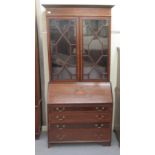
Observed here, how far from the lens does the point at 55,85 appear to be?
324cm

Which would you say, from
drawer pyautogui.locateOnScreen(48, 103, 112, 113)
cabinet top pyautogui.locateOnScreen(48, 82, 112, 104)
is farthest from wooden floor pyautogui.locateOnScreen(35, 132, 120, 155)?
cabinet top pyautogui.locateOnScreen(48, 82, 112, 104)

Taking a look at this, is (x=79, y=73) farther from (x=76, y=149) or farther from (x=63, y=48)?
(x=76, y=149)

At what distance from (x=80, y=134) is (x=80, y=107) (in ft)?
1.33

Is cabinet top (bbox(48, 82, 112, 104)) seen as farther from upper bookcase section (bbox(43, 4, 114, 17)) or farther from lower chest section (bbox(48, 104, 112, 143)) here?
upper bookcase section (bbox(43, 4, 114, 17))

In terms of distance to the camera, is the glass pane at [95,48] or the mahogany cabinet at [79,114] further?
the glass pane at [95,48]

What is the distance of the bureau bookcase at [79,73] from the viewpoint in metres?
3.10

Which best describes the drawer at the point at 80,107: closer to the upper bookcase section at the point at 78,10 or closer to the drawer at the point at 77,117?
the drawer at the point at 77,117

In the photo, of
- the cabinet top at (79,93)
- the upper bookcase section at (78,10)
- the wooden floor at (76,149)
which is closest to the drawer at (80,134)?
the wooden floor at (76,149)

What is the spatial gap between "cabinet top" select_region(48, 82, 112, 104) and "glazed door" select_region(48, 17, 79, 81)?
0.43 feet

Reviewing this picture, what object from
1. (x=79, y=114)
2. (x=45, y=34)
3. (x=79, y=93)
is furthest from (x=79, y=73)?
(x=45, y=34)

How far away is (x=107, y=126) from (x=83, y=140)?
1.32 ft

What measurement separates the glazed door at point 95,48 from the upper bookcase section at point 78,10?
3.2 inches
